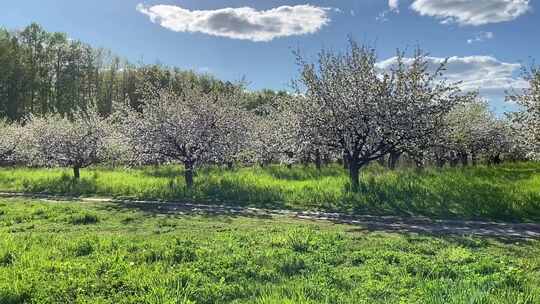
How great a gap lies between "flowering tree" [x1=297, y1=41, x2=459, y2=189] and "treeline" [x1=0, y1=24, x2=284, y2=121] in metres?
45.3

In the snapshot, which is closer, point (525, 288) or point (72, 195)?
point (525, 288)

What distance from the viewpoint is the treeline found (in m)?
67.1

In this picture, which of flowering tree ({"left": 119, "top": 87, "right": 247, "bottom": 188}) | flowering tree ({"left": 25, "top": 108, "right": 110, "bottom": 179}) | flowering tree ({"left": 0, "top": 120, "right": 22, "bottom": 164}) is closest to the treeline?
flowering tree ({"left": 0, "top": 120, "right": 22, "bottom": 164})

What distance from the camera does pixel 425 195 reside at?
1831 centimetres

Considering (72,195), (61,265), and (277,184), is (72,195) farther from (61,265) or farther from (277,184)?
(61,265)

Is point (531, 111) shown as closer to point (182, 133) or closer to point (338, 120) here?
point (338, 120)

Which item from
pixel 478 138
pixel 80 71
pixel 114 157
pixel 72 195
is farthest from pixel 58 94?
pixel 478 138

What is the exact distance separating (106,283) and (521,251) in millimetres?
8657

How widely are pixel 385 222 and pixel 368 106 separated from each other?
7.19 metres

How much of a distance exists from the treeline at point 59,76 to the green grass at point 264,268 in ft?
186

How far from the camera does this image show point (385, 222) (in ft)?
49.8

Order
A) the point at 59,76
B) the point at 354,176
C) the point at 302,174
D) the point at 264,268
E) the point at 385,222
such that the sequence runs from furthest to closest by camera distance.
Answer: the point at 59,76, the point at 302,174, the point at 354,176, the point at 385,222, the point at 264,268

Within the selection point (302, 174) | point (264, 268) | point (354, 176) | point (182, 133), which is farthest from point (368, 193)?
point (264, 268)

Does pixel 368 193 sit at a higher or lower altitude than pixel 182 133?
lower
